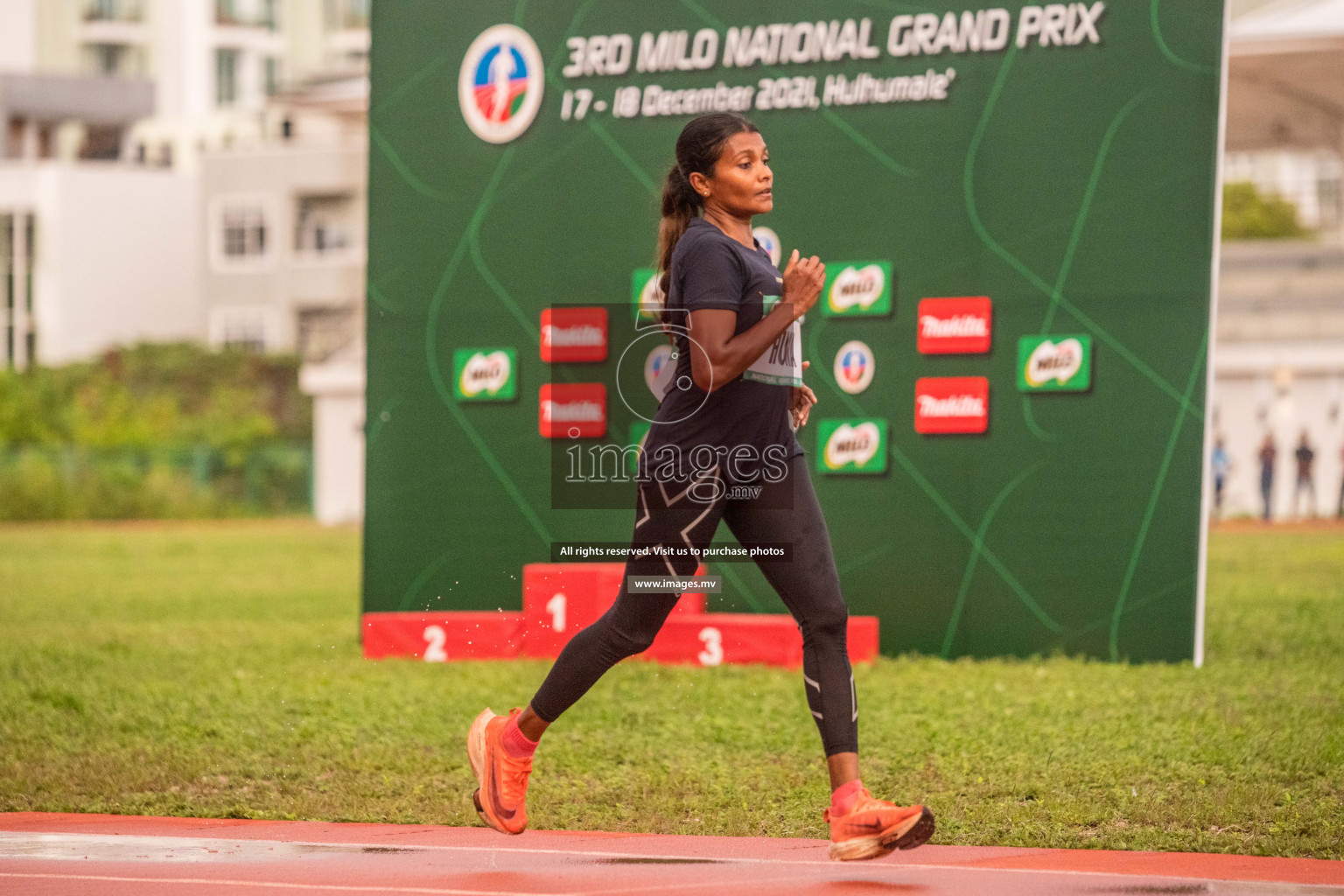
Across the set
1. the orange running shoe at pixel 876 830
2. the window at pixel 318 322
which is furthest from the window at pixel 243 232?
the orange running shoe at pixel 876 830

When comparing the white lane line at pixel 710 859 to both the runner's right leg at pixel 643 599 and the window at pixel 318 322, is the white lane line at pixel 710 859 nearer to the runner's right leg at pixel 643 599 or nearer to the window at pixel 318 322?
the runner's right leg at pixel 643 599

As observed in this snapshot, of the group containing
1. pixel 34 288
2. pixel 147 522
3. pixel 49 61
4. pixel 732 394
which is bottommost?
pixel 147 522

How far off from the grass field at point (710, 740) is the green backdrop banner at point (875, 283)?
0.74 m

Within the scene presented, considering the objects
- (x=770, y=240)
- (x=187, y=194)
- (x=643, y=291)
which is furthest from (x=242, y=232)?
(x=770, y=240)

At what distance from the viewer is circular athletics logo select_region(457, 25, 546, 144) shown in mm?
10344

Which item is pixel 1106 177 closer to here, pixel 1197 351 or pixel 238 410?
pixel 1197 351

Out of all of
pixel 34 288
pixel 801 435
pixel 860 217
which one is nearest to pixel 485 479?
pixel 801 435

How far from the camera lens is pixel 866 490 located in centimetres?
988

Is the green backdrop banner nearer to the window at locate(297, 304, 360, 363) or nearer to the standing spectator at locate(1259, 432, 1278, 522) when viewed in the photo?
the standing spectator at locate(1259, 432, 1278, 522)

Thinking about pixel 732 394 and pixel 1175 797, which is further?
pixel 1175 797

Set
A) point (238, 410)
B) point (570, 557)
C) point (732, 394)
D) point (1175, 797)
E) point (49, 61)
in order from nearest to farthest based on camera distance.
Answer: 1. point (732, 394)
2. point (1175, 797)
3. point (570, 557)
4. point (238, 410)
5. point (49, 61)

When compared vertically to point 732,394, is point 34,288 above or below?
above

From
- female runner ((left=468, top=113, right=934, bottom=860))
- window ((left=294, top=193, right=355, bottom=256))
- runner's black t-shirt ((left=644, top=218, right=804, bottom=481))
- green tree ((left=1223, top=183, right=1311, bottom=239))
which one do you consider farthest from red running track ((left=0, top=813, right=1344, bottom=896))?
green tree ((left=1223, top=183, right=1311, bottom=239))

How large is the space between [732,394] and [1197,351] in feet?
18.2
